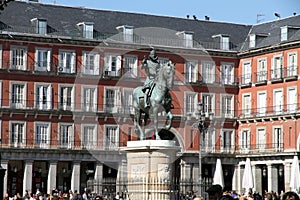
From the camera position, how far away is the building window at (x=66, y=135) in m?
69.4

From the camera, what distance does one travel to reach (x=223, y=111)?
75.6 m

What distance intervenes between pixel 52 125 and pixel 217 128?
47.4 feet

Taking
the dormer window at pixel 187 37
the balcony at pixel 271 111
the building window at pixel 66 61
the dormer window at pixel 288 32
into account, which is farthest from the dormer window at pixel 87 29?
the dormer window at pixel 288 32

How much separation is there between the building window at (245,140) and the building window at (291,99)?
536cm

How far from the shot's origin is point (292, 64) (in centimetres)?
7056

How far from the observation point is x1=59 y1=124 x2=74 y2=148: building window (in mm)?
69375

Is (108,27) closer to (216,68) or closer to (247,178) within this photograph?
(216,68)

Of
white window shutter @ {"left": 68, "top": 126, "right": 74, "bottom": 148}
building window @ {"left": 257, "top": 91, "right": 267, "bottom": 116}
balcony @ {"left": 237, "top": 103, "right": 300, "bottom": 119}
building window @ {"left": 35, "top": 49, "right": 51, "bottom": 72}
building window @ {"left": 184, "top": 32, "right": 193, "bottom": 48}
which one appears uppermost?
building window @ {"left": 184, "top": 32, "right": 193, "bottom": 48}

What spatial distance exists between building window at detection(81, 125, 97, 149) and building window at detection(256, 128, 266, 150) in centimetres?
1344

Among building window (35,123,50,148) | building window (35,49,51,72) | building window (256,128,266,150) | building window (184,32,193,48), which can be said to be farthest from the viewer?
building window (184,32,193,48)

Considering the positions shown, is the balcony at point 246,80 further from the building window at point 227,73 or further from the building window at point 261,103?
the building window at point 261,103

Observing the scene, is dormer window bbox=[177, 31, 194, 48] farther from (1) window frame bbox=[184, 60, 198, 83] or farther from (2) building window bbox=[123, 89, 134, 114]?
(2) building window bbox=[123, 89, 134, 114]

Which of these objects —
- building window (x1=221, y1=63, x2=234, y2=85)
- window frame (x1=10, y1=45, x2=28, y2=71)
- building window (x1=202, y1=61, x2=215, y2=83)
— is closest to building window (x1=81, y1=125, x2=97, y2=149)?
window frame (x1=10, y1=45, x2=28, y2=71)

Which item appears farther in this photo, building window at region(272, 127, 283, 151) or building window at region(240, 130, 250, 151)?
building window at region(240, 130, 250, 151)
